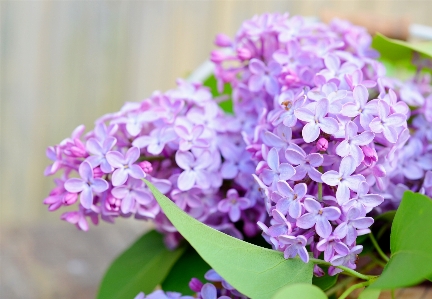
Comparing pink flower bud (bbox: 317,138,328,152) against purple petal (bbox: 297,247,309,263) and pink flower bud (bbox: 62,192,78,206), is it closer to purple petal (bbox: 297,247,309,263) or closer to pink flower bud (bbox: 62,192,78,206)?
purple petal (bbox: 297,247,309,263)

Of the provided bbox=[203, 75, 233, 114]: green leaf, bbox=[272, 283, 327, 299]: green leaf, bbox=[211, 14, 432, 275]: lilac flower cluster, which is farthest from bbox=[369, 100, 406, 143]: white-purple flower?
bbox=[203, 75, 233, 114]: green leaf

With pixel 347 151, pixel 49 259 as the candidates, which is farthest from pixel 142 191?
pixel 49 259

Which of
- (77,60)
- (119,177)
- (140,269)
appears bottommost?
(77,60)

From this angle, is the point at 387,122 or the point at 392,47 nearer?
the point at 387,122

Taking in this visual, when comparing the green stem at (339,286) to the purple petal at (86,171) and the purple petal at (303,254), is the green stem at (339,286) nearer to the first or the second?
the purple petal at (303,254)

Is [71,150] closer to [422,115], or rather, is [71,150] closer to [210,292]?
[210,292]

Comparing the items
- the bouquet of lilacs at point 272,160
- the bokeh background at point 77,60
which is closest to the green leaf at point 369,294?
the bouquet of lilacs at point 272,160

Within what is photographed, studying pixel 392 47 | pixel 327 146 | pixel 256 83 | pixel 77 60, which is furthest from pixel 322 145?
pixel 77 60

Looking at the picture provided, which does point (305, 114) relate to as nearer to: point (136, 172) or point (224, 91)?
point (136, 172)
